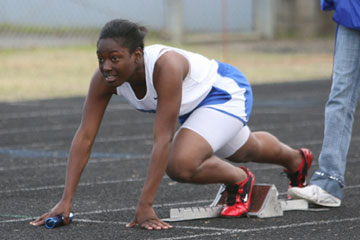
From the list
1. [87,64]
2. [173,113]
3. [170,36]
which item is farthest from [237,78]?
[170,36]

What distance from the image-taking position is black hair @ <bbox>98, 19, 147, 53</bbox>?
4.44 metres

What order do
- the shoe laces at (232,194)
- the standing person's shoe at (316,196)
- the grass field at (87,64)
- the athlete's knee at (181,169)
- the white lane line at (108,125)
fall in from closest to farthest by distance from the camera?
1. the athlete's knee at (181,169)
2. the shoe laces at (232,194)
3. the standing person's shoe at (316,196)
4. the white lane line at (108,125)
5. the grass field at (87,64)

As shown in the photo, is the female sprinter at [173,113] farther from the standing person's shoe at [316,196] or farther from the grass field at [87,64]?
the grass field at [87,64]

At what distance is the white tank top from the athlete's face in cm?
18

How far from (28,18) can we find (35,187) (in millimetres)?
15678

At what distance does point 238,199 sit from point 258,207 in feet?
0.44

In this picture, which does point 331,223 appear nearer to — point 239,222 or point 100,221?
point 239,222

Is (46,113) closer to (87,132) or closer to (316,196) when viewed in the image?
(87,132)

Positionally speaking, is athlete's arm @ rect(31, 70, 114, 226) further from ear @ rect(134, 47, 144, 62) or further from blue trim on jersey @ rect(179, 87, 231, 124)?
blue trim on jersey @ rect(179, 87, 231, 124)

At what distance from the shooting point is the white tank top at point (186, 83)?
4.64 meters

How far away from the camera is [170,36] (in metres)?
23.3

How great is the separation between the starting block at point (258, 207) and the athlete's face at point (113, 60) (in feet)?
2.95

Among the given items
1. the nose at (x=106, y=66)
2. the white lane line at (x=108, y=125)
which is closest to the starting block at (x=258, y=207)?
the nose at (x=106, y=66)

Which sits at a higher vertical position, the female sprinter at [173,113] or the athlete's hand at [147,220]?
the female sprinter at [173,113]
